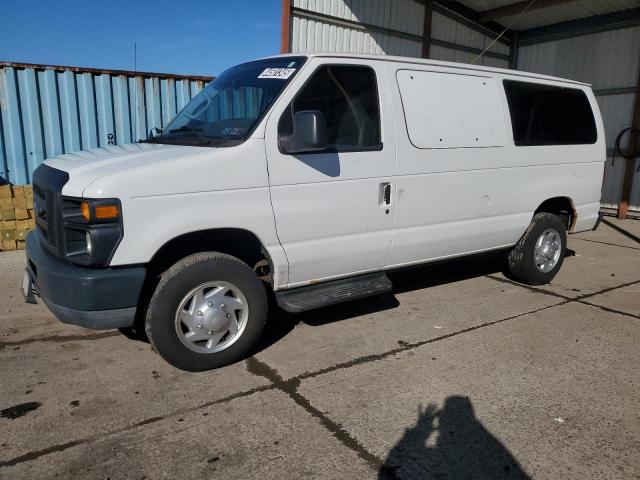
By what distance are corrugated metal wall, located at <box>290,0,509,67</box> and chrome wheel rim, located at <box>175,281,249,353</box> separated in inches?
299

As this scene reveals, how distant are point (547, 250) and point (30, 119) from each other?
7523 mm

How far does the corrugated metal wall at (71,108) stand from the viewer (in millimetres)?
7852

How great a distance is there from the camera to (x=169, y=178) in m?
3.25

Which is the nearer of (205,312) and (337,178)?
(205,312)

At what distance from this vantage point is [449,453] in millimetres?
2766

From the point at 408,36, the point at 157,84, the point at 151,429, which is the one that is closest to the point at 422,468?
the point at 151,429

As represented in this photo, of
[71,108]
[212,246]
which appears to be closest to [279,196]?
[212,246]

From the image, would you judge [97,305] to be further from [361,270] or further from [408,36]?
[408,36]

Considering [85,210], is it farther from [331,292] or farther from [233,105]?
[331,292]

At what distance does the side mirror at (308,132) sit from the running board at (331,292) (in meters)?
1.08

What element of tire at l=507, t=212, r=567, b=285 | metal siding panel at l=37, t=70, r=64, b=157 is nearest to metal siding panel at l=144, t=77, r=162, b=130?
metal siding panel at l=37, t=70, r=64, b=157

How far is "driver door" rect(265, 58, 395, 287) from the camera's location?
371 cm

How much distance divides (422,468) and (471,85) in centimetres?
343

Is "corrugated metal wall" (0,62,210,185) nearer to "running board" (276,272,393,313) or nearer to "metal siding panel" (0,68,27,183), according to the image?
"metal siding panel" (0,68,27,183)
